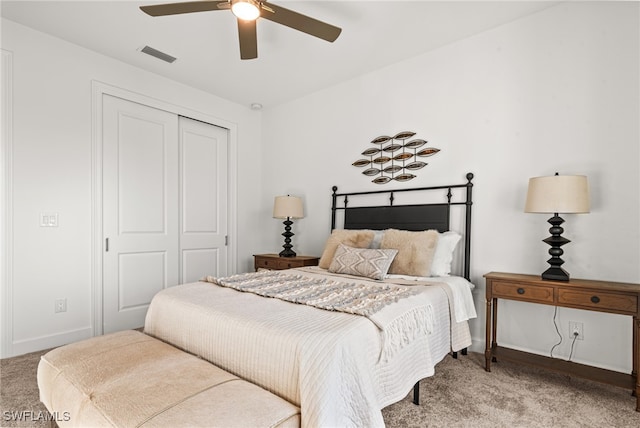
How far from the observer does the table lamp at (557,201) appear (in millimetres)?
2238

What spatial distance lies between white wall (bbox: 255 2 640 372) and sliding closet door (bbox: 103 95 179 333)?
7.51 feet

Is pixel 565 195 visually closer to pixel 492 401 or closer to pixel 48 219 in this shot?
pixel 492 401

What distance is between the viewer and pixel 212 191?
4344 mm

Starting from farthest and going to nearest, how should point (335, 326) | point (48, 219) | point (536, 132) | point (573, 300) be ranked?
1. point (48, 219)
2. point (536, 132)
3. point (573, 300)
4. point (335, 326)

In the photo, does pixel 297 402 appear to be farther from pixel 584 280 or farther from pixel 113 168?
pixel 113 168

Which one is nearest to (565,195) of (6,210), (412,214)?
(412,214)

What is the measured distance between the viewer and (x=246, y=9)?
197cm

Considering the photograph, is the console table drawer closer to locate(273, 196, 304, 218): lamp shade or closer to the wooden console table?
locate(273, 196, 304, 218): lamp shade

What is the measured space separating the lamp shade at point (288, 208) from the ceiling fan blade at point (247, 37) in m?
1.85

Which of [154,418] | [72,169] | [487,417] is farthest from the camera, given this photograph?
[72,169]

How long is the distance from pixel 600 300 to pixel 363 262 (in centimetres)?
155

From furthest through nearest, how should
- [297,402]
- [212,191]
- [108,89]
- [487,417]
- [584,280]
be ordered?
1. [212,191]
2. [108,89]
3. [584,280]
4. [487,417]
5. [297,402]

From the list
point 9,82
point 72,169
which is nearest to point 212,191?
point 72,169

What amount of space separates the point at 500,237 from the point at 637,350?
110cm
